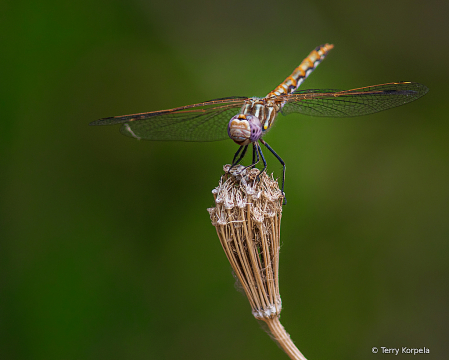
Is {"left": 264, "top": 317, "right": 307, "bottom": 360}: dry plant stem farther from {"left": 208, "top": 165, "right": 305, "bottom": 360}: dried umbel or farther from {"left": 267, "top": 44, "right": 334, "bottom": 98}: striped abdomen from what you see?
{"left": 267, "top": 44, "right": 334, "bottom": 98}: striped abdomen

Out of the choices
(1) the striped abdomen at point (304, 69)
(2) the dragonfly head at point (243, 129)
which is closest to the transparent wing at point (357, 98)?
(2) the dragonfly head at point (243, 129)

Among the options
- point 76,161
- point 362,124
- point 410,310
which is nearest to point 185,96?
point 76,161

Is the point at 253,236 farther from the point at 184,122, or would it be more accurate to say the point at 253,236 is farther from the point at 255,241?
the point at 184,122

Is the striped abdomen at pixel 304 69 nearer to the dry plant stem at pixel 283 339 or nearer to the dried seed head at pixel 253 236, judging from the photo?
the dried seed head at pixel 253 236

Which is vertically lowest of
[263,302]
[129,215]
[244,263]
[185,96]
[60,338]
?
[60,338]

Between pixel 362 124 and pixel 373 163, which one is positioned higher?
pixel 362 124

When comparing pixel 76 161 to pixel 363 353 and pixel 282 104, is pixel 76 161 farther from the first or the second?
Result: pixel 363 353
